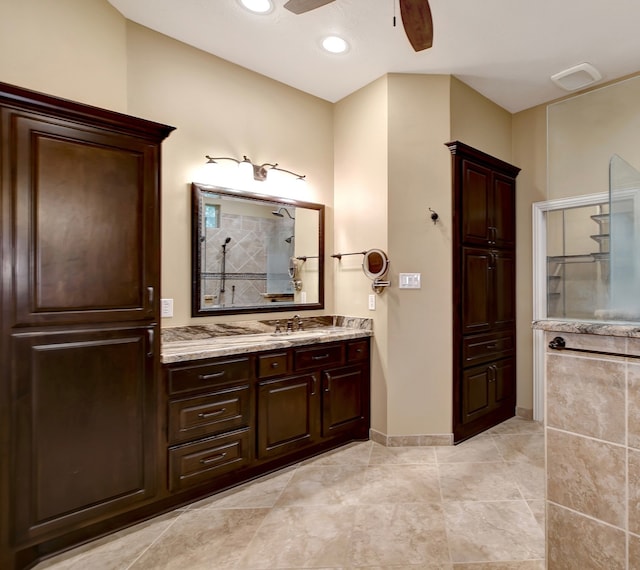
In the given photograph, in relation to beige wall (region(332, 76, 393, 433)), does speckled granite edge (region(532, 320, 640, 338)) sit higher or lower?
lower

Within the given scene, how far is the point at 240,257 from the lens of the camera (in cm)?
291

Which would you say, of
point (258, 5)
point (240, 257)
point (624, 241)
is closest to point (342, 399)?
point (240, 257)

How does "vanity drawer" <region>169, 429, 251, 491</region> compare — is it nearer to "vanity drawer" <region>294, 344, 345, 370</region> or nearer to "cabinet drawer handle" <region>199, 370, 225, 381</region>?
"cabinet drawer handle" <region>199, 370, 225, 381</region>

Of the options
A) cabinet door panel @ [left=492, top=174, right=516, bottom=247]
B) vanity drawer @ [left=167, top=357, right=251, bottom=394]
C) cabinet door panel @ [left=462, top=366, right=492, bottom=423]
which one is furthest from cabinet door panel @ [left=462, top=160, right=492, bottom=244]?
vanity drawer @ [left=167, top=357, right=251, bottom=394]

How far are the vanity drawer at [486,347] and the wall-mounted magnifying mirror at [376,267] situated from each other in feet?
2.84

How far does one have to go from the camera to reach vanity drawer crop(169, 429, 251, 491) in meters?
2.11

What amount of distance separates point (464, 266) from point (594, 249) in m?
1.47

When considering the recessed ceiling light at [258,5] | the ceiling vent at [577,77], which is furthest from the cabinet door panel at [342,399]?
the ceiling vent at [577,77]

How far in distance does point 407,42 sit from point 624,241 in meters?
2.06

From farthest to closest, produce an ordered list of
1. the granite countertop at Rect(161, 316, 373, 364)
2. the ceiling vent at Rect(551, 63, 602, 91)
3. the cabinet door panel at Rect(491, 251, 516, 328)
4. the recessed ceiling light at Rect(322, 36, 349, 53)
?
the cabinet door panel at Rect(491, 251, 516, 328) < the ceiling vent at Rect(551, 63, 602, 91) < the recessed ceiling light at Rect(322, 36, 349, 53) < the granite countertop at Rect(161, 316, 373, 364)

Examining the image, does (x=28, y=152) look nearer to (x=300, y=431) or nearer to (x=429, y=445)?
(x=300, y=431)

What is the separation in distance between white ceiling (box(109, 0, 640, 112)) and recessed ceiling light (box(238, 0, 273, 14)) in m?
0.04

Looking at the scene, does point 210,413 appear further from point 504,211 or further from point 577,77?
point 577,77

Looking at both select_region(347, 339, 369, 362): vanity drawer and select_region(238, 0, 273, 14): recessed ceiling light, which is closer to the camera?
select_region(238, 0, 273, 14): recessed ceiling light
